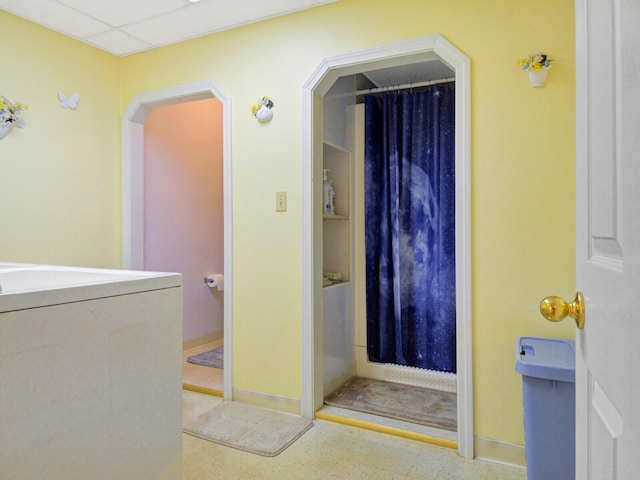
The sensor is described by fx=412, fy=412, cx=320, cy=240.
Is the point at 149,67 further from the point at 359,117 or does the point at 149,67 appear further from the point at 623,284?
the point at 623,284

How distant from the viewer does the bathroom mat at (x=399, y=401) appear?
2352 mm

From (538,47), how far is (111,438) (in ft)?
7.33

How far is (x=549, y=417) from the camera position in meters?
1.44

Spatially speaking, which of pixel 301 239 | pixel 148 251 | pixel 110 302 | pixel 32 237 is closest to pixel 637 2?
pixel 110 302

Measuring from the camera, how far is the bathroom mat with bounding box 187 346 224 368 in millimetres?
3237

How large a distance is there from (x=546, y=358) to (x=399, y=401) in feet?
4.17

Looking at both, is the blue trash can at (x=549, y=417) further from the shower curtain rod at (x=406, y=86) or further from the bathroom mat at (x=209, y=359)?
the bathroom mat at (x=209, y=359)

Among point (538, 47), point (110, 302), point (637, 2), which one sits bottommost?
point (110, 302)

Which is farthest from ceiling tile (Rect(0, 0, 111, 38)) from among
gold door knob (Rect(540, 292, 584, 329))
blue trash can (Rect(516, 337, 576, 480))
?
blue trash can (Rect(516, 337, 576, 480))

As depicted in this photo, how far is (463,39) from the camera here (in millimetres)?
1995

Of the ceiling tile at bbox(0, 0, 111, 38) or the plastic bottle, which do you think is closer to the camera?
the ceiling tile at bbox(0, 0, 111, 38)

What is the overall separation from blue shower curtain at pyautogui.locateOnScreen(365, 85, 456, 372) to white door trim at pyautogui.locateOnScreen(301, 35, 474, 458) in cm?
74

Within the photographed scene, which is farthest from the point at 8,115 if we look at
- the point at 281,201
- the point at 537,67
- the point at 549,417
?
the point at 549,417

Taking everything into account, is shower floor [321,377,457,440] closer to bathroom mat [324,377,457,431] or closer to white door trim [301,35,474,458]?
bathroom mat [324,377,457,431]
